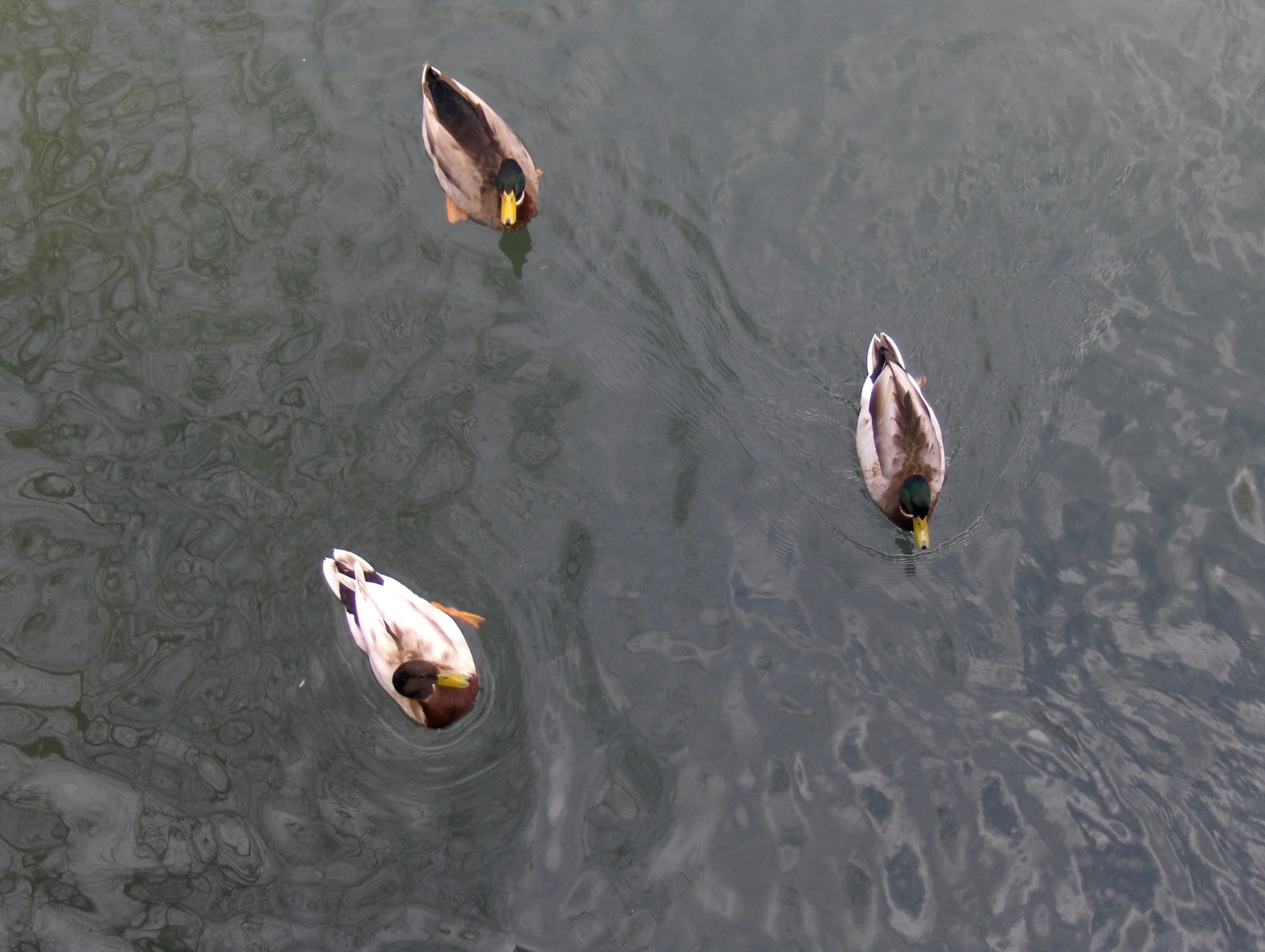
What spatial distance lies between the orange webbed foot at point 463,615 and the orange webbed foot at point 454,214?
297 centimetres

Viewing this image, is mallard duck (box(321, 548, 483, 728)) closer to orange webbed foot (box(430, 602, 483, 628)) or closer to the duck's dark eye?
the duck's dark eye

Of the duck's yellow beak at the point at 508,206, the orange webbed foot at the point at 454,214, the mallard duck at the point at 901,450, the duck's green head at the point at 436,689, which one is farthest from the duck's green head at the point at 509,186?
the duck's green head at the point at 436,689

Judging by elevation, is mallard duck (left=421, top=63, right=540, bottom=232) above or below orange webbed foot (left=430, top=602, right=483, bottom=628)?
above

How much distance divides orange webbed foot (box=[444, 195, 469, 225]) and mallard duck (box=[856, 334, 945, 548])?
332cm

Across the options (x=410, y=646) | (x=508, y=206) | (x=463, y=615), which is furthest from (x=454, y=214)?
(x=410, y=646)

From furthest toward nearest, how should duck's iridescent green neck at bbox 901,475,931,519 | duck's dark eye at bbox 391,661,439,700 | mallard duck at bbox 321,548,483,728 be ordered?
duck's iridescent green neck at bbox 901,475,931,519, mallard duck at bbox 321,548,483,728, duck's dark eye at bbox 391,661,439,700

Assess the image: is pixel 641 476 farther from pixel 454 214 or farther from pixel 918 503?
pixel 454 214

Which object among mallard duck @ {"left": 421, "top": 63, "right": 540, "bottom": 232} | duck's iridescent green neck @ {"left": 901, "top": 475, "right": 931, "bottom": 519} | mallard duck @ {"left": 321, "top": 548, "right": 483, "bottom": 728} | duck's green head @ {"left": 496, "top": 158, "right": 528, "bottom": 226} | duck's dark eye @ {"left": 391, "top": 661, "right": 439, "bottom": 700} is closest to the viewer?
duck's dark eye @ {"left": 391, "top": 661, "right": 439, "bottom": 700}

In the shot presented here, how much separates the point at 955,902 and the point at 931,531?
7.56 ft

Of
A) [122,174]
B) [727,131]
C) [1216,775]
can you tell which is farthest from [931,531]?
[122,174]

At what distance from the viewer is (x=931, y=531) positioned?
7082mm

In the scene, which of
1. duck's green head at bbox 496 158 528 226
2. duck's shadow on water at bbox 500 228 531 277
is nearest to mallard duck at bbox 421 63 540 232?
duck's green head at bbox 496 158 528 226

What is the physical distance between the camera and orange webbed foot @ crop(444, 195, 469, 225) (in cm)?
801

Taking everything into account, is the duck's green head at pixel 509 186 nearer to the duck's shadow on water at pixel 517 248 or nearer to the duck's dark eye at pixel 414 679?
the duck's shadow on water at pixel 517 248
